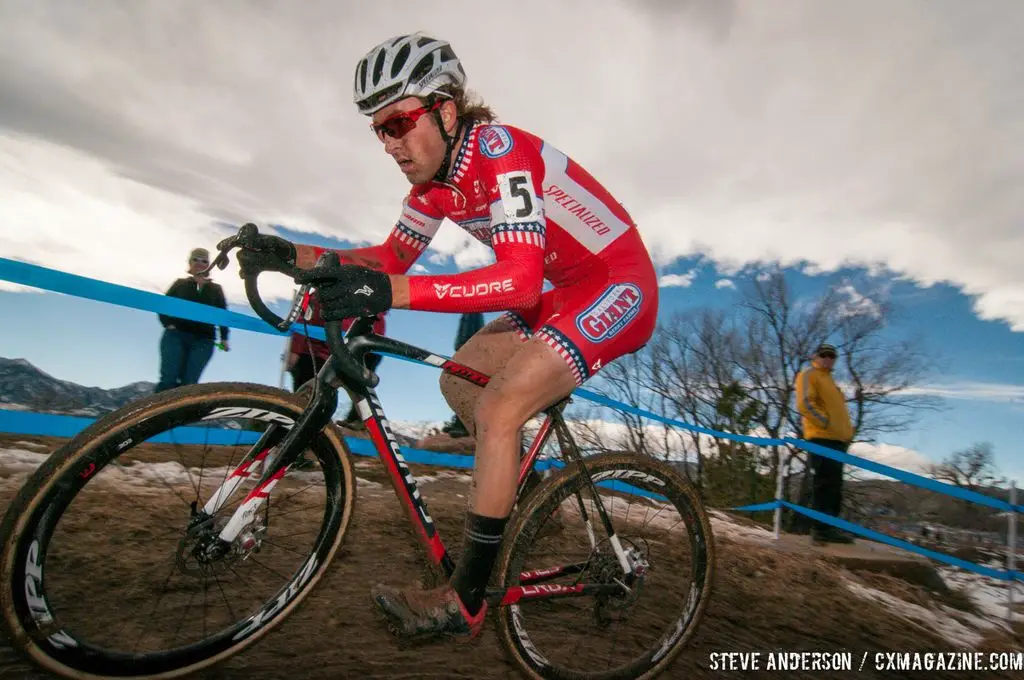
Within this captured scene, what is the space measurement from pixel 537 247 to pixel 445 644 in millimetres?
1757

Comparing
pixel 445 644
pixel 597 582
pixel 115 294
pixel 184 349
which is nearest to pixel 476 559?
pixel 445 644

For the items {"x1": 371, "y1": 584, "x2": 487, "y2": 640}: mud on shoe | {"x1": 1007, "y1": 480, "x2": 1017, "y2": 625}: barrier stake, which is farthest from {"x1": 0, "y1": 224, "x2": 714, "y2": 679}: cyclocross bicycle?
{"x1": 1007, "y1": 480, "x2": 1017, "y2": 625}: barrier stake

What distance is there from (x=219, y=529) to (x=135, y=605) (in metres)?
0.72

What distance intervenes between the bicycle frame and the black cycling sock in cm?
8

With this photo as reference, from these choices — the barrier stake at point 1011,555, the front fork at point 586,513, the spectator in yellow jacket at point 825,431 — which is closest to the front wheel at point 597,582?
the front fork at point 586,513

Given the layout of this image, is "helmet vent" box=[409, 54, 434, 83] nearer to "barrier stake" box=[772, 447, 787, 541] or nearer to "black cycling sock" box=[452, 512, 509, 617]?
"black cycling sock" box=[452, 512, 509, 617]

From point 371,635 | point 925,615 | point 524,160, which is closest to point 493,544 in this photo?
point 371,635

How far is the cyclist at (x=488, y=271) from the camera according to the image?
2012 mm

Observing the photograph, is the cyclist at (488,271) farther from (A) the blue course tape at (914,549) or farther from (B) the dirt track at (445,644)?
(A) the blue course tape at (914,549)

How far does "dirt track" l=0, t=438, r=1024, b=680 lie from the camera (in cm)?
206

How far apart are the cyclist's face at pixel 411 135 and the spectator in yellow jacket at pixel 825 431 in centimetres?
620

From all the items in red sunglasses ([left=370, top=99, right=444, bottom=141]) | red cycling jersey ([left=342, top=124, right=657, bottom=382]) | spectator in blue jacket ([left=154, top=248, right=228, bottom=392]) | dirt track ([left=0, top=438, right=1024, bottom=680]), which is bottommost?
dirt track ([left=0, top=438, right=1024, bottom=680])

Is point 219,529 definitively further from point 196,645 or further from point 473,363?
point 473,363

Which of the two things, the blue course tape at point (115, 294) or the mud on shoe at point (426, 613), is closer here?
the mud on shoe at point (426, 613)
